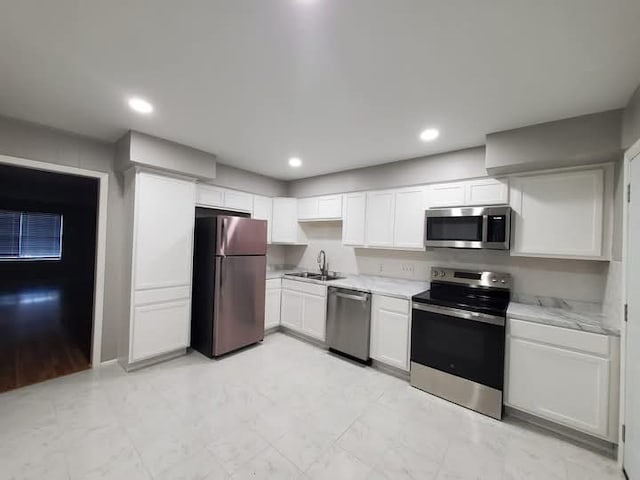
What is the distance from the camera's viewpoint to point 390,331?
2.89 metres

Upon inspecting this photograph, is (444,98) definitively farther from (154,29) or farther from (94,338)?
(94,338)

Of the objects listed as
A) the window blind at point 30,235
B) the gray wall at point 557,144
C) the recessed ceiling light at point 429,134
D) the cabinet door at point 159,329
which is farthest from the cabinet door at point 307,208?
the window blind at point 30,235

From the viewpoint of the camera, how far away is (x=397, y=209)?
332 centimetres

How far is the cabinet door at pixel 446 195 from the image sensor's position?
2.85m

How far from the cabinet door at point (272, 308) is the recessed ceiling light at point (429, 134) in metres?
2.88

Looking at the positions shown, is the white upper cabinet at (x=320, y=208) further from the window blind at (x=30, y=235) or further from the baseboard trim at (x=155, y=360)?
the window blind at (x=30, y=235)

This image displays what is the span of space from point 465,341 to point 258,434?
192 cm

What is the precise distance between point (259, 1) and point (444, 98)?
4.57ft

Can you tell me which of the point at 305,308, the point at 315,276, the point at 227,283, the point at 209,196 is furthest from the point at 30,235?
the point at 305,308

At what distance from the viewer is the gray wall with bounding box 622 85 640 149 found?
1672mm

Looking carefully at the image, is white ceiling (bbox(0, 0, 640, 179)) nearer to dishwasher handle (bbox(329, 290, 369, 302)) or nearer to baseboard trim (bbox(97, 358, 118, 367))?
dishwasher handle (bbox(329, 290, 369, 302))

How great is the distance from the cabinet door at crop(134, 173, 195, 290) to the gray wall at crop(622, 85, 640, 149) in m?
3.96

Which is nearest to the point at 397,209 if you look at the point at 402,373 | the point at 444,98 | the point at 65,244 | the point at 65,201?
the point at 444,98

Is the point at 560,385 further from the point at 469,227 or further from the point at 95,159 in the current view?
the point at 95,159
